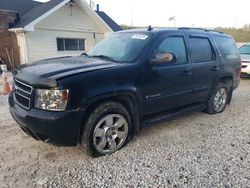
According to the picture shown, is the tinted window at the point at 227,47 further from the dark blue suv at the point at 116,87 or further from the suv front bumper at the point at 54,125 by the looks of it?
the suv front bumper at the point at 54,125

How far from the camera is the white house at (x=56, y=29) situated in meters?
13.8

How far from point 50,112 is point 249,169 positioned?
2880 mm

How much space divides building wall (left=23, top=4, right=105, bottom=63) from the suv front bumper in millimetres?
11855

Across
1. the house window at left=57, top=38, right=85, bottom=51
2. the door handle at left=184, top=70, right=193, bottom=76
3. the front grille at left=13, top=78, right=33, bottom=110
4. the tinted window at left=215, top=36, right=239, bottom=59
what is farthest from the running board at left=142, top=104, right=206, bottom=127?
the house window at left=57, top=38, right=85, bottom=51

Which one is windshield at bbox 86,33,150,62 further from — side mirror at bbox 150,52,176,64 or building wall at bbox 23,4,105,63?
building wall at bbox 23,4,105,63

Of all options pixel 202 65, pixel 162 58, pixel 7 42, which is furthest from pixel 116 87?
pixel 7 42

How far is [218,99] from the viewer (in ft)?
19.4

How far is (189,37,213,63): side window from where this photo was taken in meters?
4.88

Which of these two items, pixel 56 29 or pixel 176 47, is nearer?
pixel 176 47

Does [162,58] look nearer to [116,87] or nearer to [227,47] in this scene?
[116,87]

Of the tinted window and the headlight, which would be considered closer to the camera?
the headlight

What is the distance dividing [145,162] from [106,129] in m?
0.76

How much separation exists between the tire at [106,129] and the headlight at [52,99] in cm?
48

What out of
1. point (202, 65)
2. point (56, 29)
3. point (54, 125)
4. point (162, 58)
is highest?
point (56, 29)
